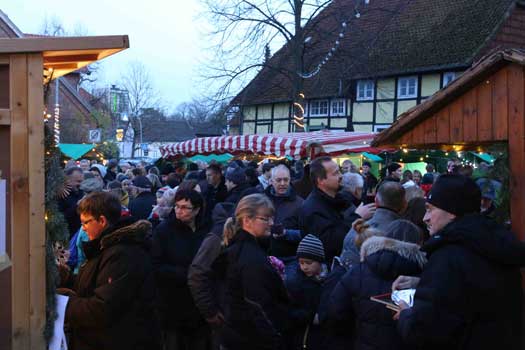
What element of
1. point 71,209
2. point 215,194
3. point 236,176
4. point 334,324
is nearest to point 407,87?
point 215,194

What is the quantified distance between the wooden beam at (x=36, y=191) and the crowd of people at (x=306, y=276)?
242 mm

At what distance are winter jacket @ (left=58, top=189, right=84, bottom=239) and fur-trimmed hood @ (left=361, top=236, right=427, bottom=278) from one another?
15.0 feet

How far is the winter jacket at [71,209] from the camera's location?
7.65 meters

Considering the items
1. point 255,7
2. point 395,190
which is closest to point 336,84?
point 255,7

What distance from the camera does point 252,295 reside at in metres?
4.16

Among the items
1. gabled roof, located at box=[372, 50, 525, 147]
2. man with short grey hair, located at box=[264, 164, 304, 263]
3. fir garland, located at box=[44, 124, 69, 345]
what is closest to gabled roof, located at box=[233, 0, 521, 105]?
man with short grey hair, located at box=[264, 164, 304, 263]

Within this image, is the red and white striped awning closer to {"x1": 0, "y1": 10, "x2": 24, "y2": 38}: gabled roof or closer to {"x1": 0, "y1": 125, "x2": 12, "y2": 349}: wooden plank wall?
{"x1": 0, "y1": 125, "x2": 12, "y2": 349}: wooden plank wall

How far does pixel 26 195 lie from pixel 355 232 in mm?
2438

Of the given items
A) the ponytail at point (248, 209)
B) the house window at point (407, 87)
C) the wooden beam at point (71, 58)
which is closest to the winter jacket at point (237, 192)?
the ponytail at point (248, 209)

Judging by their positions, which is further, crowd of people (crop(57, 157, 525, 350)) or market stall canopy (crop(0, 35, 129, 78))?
market stall canopy (crop(0, 35, 129, 78))

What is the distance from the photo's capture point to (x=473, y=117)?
4.54 metres

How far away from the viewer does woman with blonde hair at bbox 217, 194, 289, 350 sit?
13.6 feet

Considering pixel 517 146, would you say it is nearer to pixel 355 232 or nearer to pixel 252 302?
pixel 355 232

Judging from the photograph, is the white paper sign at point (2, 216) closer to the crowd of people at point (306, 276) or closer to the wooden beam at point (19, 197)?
the wooden beam at point (19, 197)
